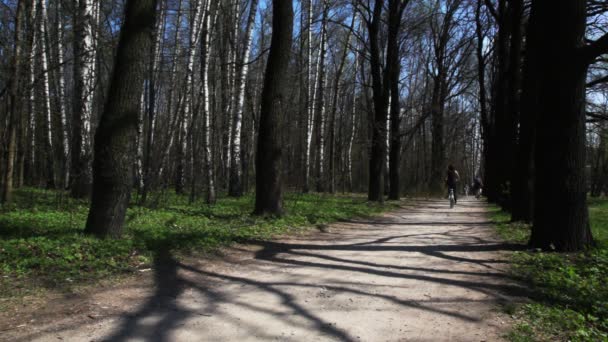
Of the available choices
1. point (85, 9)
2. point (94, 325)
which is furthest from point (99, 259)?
point (85, 9)

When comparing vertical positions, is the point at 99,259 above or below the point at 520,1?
below

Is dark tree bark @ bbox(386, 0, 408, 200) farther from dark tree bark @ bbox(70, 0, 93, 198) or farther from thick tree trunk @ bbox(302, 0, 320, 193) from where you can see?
dark tree bark @ bbox(70, 0, 93, 198)

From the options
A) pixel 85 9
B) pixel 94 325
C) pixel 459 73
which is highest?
pixel 459 73

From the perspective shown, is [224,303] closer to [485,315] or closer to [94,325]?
[94,325]

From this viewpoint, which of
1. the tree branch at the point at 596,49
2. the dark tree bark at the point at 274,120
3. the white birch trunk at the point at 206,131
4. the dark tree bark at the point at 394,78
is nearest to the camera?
the tree branch at the point at 596,49

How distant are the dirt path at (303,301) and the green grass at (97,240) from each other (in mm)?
563

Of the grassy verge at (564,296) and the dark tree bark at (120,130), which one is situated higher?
the dark tree bark at (120,130)

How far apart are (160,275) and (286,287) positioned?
5.65 ft

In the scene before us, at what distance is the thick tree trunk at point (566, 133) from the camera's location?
750 cm

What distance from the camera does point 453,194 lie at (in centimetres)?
→ 2062

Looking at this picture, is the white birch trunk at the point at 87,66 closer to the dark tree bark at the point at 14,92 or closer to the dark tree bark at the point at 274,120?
the dark tree bark at the point at 14,92

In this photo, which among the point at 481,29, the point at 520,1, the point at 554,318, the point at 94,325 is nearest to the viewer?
the point at 94,325

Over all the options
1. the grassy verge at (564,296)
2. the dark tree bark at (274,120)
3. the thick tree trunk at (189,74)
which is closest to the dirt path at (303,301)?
the grassy verge at (564,296)

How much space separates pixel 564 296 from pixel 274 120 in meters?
7.64
